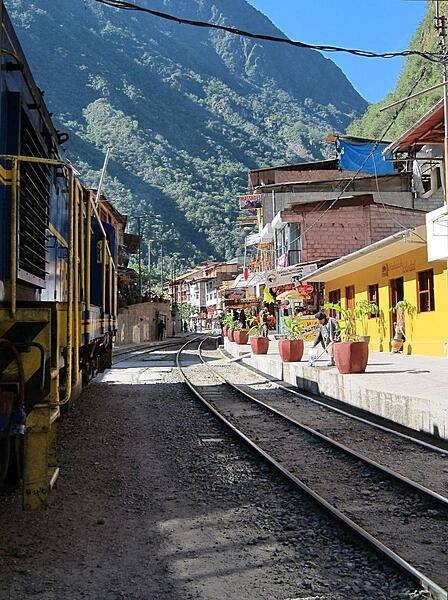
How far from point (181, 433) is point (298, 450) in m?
1.92

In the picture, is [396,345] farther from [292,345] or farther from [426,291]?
[292,345]

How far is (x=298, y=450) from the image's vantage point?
7.88m

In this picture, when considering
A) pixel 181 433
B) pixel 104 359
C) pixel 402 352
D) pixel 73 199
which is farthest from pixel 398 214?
pixel 73 199

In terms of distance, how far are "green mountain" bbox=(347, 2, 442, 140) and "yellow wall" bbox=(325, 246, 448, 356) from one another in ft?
66.0

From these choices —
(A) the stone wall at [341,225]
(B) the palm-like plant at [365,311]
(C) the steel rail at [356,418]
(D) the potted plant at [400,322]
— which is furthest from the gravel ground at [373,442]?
(A) the stone wall at [341,225]

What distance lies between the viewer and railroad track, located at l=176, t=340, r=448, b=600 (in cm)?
416

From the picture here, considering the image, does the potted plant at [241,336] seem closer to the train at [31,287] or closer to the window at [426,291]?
the window at [426,291]

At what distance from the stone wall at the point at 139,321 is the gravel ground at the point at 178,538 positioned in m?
30.4

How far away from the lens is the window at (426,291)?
55.7 feet

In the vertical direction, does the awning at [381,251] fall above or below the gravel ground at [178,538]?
above

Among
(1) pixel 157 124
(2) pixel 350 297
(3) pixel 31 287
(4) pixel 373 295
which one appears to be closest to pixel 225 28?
(3) pixel 31 287

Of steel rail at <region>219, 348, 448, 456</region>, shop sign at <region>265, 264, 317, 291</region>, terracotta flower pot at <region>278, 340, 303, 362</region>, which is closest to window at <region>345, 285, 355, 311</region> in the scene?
shop sign at <region>265, 264, 317, 291</region>

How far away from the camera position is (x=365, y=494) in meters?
5.79

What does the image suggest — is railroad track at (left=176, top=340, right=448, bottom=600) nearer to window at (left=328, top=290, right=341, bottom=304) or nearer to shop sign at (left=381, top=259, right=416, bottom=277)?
shop sign at (left=381, top=259, right=416, bottom=277)
